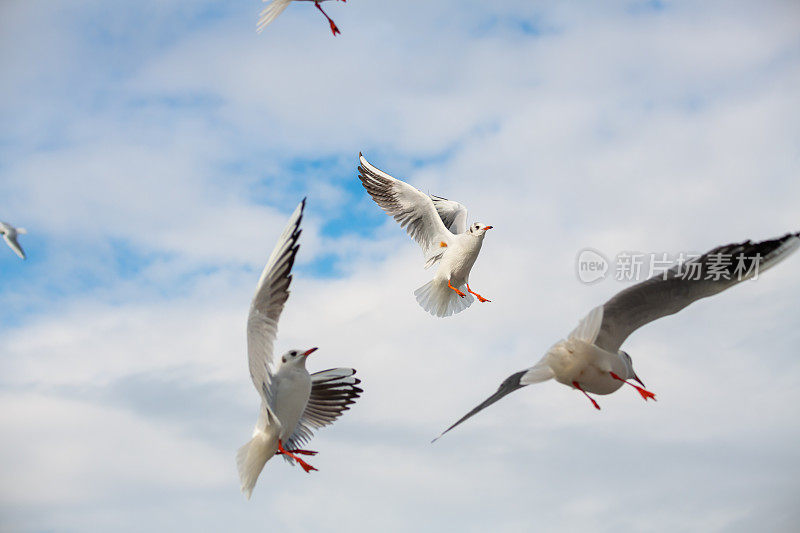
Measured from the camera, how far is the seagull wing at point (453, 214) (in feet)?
26.1

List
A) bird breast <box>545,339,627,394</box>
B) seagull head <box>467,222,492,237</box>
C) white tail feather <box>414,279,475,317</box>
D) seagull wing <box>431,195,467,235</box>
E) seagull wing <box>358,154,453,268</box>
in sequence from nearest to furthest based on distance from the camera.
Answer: bird breast <box>545,339,627,394</box> < seagull head <box>467,222,492,237</box> < white tail feather <box>414,279,475,317</box> < seagull wing <box>358,154,453,268</box> < seagull wing <box>431,195,467,235</box>

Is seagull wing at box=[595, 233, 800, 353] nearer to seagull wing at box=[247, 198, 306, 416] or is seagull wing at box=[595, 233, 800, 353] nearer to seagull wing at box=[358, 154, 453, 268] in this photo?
seagull wing at box=[247, 198, 306, 416]

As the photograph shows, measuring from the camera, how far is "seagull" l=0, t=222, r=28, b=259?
6324 millimetres

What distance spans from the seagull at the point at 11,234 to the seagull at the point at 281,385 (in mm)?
2659

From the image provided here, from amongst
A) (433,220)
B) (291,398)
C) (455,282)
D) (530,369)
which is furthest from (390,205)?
(530,369)

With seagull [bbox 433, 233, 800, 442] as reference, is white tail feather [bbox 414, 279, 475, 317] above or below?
above

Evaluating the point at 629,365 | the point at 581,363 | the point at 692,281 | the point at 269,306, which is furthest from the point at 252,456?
the point at 692,281

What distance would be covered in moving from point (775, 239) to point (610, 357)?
116cm

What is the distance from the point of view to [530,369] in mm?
4309

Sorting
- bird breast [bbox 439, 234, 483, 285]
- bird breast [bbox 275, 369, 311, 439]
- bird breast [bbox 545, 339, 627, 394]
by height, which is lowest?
bird breast [bbox 545, 339, 627, 394]

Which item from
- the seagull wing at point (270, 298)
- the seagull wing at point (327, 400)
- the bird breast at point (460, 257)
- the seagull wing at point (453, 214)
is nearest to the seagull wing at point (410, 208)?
the bird breast at point (460, 257)

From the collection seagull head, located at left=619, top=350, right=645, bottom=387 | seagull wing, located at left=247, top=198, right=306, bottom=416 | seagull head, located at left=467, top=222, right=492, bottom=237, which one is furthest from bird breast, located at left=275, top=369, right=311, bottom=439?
seagull head, located at left=467, top=222, right=492, bottom=237

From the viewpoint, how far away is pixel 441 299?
23.9 feet

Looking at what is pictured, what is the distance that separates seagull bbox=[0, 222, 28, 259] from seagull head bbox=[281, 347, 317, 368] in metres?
2.65
